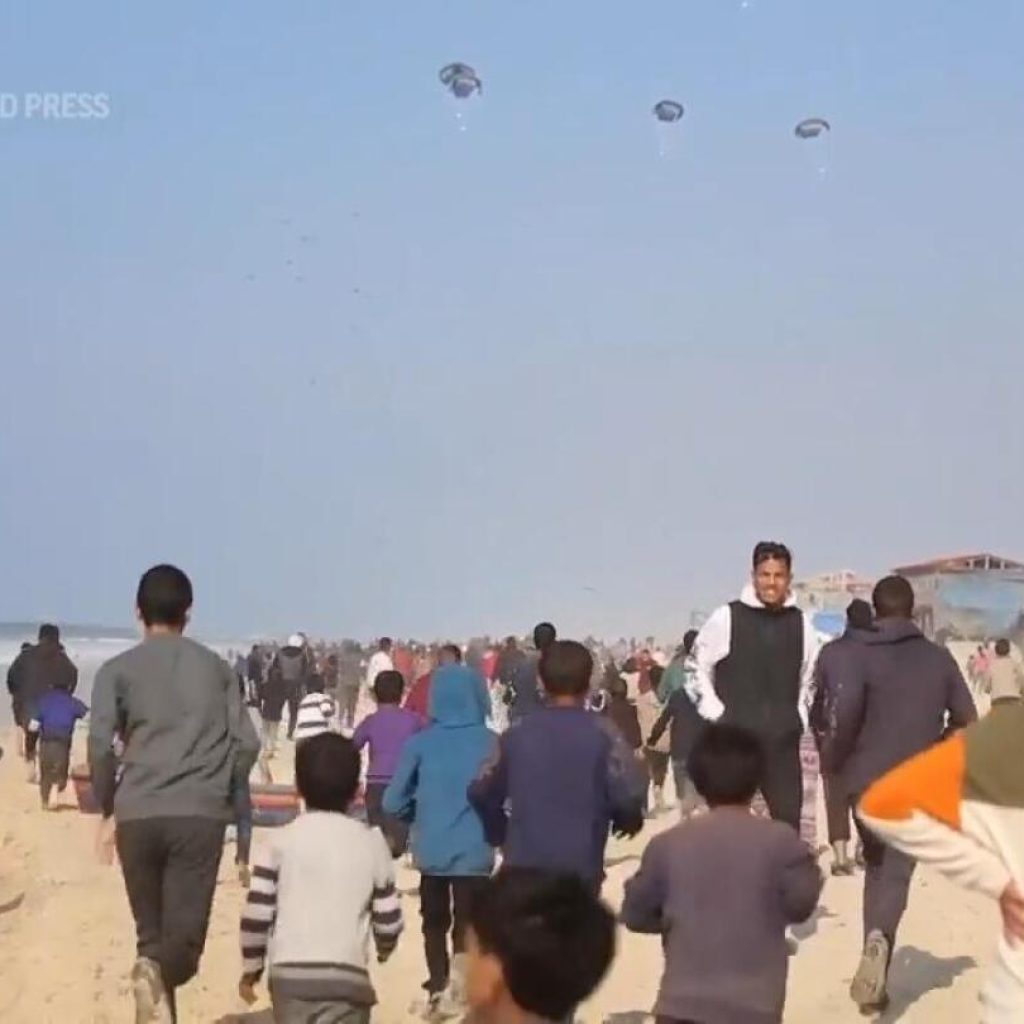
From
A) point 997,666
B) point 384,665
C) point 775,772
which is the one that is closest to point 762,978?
point 775,772

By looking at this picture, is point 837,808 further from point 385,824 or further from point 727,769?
point 727,769

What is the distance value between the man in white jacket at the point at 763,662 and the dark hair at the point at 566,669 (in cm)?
160

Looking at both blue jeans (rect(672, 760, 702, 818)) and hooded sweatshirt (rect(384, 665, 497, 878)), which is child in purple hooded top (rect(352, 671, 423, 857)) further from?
blue jeans (rect(672, 760, 702, 818))

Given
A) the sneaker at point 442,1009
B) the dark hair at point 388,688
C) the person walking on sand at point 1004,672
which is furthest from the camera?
the person walking on sand at point 1004,672

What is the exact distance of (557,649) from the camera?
6730 mm

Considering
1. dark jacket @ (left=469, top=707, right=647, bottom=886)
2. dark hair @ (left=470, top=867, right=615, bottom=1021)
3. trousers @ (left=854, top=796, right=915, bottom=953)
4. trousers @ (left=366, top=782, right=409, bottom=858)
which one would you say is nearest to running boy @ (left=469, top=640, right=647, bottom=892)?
dark jacket @ (left=469, top=707, right=647, bottom=886)

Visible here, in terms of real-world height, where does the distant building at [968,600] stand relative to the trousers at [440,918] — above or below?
above

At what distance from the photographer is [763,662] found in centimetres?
824

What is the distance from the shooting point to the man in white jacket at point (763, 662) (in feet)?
27.0

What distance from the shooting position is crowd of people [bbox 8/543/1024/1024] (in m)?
3.83

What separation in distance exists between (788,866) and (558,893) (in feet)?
7.74

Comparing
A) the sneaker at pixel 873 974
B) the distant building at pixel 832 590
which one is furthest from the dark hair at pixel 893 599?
the distant building at pixel 832 590

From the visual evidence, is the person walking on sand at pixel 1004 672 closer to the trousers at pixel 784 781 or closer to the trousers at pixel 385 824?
the trousers at pixel 385 824

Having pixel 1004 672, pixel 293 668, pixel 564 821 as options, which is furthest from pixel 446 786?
pixel 293 668
